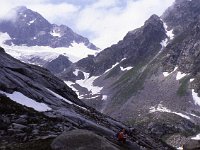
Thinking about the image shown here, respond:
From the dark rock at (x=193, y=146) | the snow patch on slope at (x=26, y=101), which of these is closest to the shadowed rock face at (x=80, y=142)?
the snow patch on slope at (x=26, y=101)

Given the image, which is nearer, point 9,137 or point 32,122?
point 9,137

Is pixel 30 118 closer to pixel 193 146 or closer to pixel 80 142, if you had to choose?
pixel 80 142

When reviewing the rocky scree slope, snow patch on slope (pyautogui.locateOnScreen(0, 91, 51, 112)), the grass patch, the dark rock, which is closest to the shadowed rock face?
the grass patch

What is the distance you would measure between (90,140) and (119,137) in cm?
1886

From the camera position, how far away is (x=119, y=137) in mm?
53500

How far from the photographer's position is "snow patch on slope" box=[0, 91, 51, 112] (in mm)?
60572

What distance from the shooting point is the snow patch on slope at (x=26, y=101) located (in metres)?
60.6

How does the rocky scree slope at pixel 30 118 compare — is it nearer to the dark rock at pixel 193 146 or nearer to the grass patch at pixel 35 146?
the grass patch at pixel 35 146

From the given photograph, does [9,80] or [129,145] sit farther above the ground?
[9,80]

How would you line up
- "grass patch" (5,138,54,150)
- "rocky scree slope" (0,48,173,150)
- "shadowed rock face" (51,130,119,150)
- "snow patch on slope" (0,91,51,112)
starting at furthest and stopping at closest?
"snow patch on slope" (0,91,51,112)
"rocky scree slope" (0,48,173,150)
"grass patch" (5,138,54,150)
"shadowed rock face" (51,130,119,150)

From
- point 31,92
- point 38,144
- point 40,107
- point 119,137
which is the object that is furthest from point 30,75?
point 38,144

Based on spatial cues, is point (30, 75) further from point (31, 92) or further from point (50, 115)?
point (50, 115)

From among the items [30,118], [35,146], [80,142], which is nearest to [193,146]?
[30,118]

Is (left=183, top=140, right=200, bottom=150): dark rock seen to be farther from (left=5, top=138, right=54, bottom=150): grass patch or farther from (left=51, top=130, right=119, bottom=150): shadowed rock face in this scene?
(left=51, top=130, right=119, bottom=150): shadowed rock face
